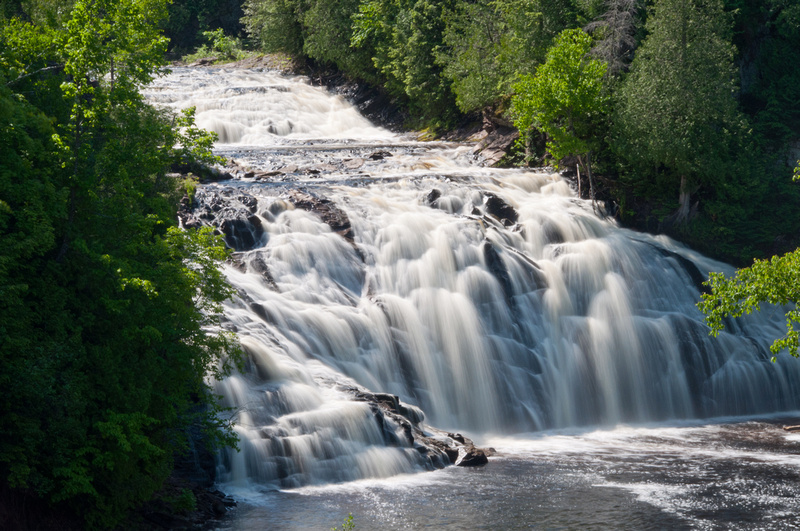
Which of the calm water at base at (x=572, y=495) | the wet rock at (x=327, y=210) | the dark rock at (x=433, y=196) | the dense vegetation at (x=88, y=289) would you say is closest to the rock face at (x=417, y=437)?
the calm water at base at (x=572, y=495)

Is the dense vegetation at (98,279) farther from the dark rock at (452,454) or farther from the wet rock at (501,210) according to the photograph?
the wet rock at (501,210)

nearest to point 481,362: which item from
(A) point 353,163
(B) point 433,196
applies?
(B) point 433,196

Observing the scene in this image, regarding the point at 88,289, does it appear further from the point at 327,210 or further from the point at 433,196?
the point at 433,196

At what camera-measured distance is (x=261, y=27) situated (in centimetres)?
6950

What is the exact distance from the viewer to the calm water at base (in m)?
16.9

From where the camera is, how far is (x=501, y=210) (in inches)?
1300

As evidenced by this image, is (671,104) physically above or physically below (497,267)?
above

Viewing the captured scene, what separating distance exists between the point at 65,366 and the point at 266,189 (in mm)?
17020

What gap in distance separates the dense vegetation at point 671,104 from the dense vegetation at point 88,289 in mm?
22835

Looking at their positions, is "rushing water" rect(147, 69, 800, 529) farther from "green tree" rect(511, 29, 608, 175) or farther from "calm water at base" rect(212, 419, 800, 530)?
"green tree" rect(511, 29, 608, 175)

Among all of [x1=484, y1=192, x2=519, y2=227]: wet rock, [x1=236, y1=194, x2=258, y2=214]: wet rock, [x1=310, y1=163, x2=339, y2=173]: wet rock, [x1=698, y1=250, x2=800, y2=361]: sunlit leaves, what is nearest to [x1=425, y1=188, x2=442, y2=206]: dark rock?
[x1=484, y1=192, x2=519, y2=227]: wet rock

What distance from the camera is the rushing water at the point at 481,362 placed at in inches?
734

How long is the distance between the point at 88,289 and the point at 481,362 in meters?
14.1

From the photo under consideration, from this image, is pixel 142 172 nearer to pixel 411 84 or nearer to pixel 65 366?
pixel 65 366
